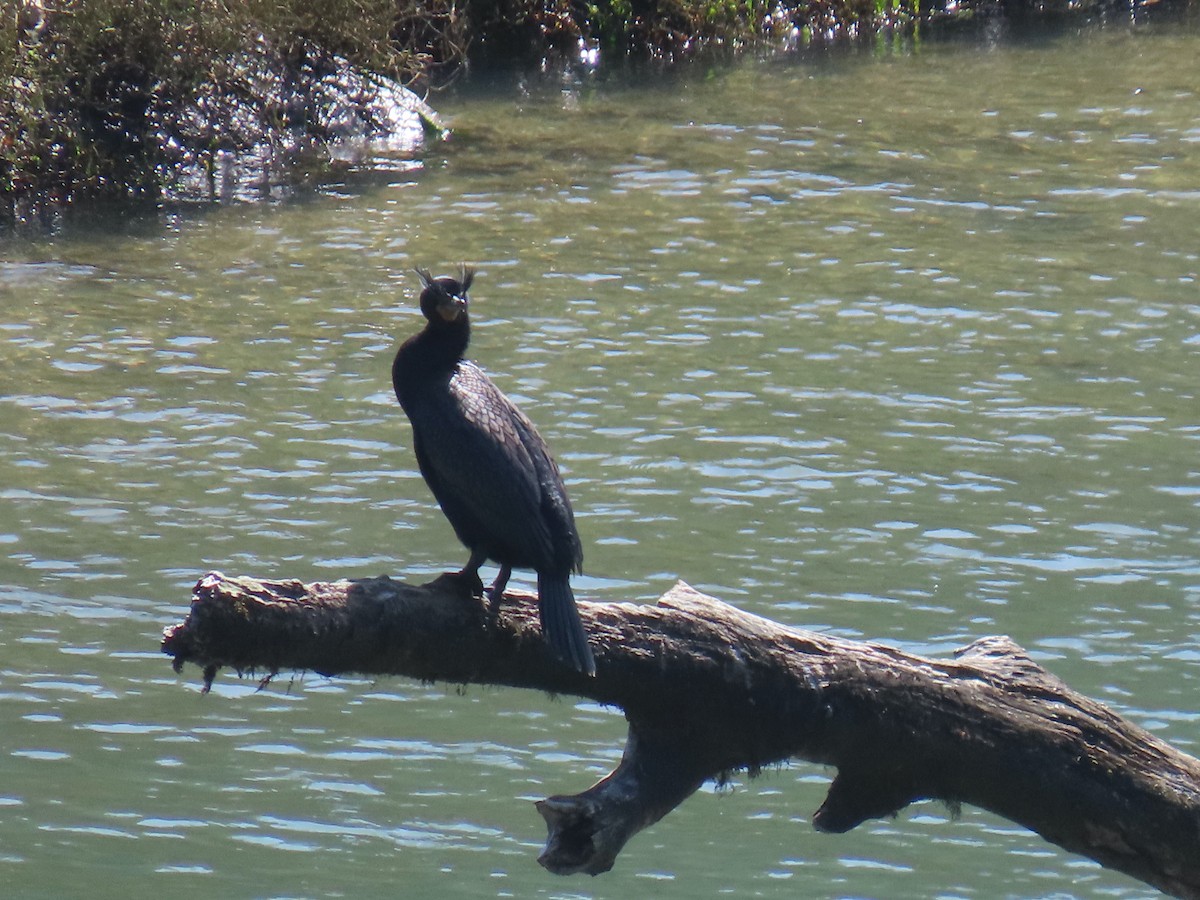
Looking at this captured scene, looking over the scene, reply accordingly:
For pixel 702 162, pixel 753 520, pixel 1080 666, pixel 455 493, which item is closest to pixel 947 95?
pixel 702 162

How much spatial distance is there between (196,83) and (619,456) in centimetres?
719

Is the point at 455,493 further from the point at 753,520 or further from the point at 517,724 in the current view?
the point at 753,520

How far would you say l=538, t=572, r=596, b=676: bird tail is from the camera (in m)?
3.33

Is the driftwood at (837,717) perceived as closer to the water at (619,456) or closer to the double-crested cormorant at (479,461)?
the double-crested cormorant at (479,461)

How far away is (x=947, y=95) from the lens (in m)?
16.2

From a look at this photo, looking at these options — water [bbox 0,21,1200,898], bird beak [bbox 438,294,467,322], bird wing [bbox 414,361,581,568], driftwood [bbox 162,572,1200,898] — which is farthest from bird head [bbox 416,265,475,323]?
water [bbox 0,21,1200,898]

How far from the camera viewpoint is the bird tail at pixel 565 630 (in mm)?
3334

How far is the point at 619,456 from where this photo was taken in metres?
8.26

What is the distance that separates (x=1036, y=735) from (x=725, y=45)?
16591 millimetres

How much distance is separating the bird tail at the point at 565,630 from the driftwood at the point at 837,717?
Result: 0.29 feet

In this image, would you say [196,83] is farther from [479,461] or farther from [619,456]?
[479,461]

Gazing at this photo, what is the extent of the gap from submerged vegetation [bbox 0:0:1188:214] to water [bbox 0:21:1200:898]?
107cm

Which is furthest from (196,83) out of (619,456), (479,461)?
(479,461)

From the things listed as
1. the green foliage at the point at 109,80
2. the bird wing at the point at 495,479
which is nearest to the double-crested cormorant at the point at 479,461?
the bird wing at the point at 495,479
